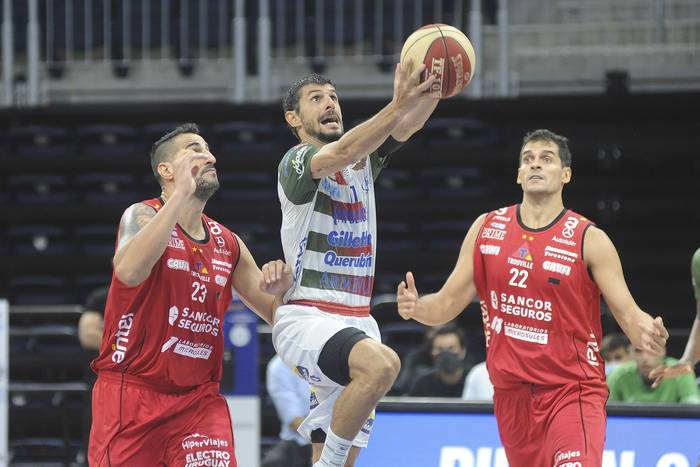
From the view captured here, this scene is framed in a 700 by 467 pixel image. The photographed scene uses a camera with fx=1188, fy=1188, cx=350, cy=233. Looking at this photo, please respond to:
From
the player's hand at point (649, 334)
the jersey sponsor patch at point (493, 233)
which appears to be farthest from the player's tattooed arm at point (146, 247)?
the player's hand at point (649, 334)

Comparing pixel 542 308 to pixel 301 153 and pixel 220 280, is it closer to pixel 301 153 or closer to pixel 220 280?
pixel 301 153

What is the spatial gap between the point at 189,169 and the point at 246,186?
9.11m

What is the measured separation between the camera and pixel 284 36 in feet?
51.5

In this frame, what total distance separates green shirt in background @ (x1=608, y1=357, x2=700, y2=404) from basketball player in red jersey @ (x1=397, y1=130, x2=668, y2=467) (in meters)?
2.59

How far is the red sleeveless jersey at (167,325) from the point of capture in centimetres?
→ 548

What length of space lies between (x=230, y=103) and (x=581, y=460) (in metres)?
10.1

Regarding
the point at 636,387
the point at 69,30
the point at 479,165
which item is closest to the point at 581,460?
the point at 636,387

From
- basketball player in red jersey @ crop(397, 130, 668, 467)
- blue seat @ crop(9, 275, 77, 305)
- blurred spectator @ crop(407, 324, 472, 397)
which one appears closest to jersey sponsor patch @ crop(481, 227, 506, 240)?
basketball player in red jersey @ crop(397, 130, 668, 467)

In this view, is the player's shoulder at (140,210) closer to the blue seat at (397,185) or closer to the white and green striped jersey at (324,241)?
the white and green striped jersey at (324,241)

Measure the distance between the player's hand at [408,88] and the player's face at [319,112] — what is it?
2.19ft

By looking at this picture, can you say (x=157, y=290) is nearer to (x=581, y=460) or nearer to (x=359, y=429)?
(x=359, y=429)

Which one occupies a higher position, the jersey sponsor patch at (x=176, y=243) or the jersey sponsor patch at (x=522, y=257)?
the jersey sponsor patch at (x=176, y=243)

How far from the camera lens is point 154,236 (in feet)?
17.1

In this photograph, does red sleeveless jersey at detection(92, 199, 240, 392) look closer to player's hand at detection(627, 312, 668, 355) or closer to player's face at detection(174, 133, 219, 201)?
→ player's face at detection(174, 133, 219, 201)
